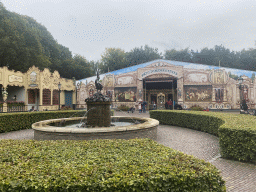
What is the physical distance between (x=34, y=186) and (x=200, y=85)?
25.2m

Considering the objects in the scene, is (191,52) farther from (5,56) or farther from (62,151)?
(62,151)

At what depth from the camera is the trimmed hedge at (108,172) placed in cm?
197

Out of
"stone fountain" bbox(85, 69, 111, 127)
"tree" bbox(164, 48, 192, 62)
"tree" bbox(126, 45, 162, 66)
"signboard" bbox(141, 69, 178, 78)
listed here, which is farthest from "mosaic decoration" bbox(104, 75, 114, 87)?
"tree" bbox(164, 48, 192, 62)

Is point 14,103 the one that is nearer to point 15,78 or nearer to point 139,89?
point 15,78

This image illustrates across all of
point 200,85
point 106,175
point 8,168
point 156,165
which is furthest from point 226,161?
point 200,85

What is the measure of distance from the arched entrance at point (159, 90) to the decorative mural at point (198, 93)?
2477mm

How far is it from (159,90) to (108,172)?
26105 mm

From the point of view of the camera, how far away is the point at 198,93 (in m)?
23.9

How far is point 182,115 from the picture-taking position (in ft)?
36.1

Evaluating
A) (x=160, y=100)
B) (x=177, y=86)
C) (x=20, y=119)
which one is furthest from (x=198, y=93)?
(x=20, y=119)

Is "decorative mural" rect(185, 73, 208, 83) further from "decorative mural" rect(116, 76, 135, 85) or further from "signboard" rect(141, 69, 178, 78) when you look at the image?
"decorative mural" rect(116, 76, 135, 85)

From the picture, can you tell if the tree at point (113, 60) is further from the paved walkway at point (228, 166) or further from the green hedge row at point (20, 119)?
the paved walkway at point (228, 166)

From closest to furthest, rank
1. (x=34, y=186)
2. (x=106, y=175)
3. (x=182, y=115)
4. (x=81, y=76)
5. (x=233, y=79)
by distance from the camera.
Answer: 1. (x=34, y=186)
2. (x=106, y=175)
3. (x=182, y=115)
4. (x=233, y=79)
5. (x=81, y=76)

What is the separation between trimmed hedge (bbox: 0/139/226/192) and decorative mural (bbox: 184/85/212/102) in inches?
903
